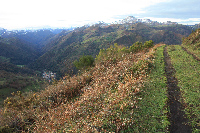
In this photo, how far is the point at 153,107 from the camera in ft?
19.6

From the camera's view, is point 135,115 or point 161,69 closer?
point 135,115

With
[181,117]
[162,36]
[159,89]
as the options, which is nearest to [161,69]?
[159,89]

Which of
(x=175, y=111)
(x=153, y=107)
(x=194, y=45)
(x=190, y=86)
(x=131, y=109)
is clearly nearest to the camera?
(x=175, y=111)

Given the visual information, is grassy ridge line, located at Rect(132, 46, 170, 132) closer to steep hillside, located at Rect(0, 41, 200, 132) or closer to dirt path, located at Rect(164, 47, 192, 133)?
steep hillside, located at Rect(0, 41, 200, 132)

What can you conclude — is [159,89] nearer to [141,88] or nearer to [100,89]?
[141,88]

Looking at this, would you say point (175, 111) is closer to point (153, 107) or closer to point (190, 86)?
point (153, 107)

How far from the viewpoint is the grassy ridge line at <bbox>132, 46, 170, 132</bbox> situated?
16.3 feet

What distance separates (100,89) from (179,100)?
4.62 meters

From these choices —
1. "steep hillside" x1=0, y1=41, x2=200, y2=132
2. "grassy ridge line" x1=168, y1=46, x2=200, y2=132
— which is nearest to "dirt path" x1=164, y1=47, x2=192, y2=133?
"steep hillside" x1=0, y1=41, x2=200, y2=132

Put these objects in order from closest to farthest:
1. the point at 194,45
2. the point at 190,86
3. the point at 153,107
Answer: the point at 153,107 < the point at 190,86 < the point at 194,45

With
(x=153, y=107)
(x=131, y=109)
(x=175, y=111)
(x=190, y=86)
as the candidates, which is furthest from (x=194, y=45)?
(x=131, y=109)

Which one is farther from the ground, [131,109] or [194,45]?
[194,45]

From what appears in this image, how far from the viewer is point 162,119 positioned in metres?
5.26

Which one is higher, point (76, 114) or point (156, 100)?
point (156, 100)
